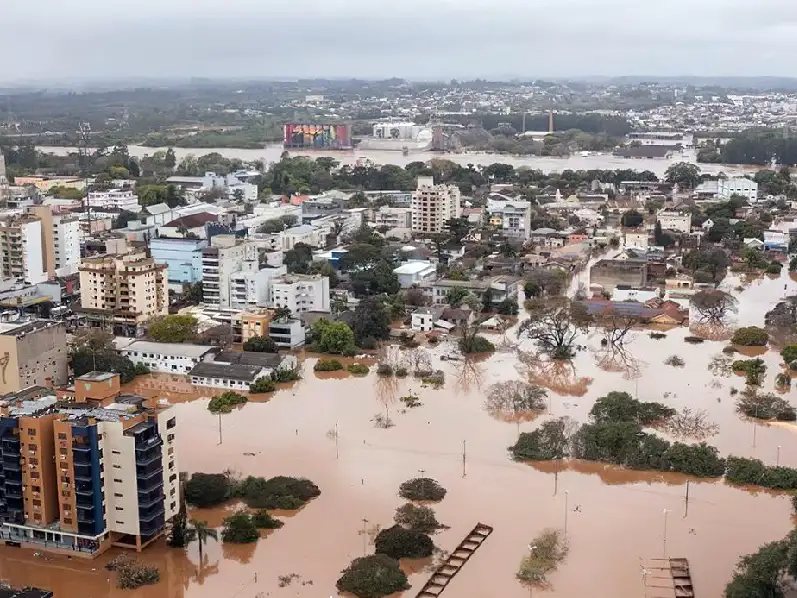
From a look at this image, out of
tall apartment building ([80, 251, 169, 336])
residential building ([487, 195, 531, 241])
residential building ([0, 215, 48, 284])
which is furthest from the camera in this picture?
residential building ([487, 195, 531, 241])

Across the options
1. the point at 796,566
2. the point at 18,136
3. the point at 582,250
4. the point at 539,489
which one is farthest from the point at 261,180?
the point at 796,566

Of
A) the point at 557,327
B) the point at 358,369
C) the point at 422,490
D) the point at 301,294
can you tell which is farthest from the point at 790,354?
the point at 301,294

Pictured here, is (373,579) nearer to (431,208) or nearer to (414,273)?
(414,273)

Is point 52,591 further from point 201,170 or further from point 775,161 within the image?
point 775,161

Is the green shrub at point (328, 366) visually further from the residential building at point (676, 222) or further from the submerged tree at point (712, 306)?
the residential building at point (676, 222)

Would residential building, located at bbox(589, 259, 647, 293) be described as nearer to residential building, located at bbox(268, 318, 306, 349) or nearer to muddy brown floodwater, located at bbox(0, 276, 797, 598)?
muddy brown floodwater, located at bbox(0, 276, 797, 598)

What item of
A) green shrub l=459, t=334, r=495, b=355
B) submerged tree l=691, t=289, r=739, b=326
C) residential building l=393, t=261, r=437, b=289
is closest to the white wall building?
residential building l=393, t=261, r=437, b=289

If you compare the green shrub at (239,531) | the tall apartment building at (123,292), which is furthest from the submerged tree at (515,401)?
the tall apartment building at (123,292)
